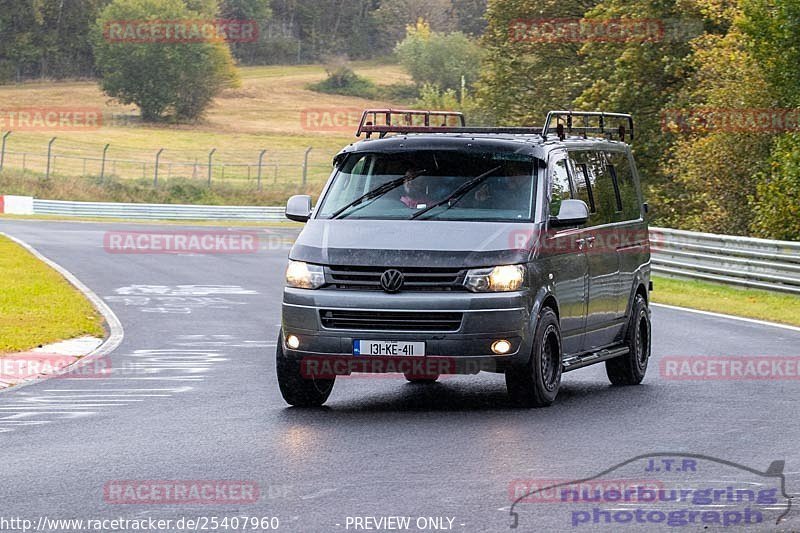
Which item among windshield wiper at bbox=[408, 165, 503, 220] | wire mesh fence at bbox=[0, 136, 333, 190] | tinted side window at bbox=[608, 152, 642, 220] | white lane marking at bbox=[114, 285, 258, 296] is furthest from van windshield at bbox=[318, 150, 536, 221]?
wire mesh fence at bbox=[0, 136, 333, 190]

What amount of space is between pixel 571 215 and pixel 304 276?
2.21m

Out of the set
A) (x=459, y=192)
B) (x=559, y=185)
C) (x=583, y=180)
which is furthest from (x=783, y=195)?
(x=459, y=192)

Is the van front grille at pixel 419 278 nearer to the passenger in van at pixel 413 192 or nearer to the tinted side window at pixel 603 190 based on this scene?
the passenger in van at pixel 413 192

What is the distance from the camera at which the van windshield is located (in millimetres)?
12148

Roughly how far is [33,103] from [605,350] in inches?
4263

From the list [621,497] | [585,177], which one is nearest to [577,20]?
[585,177]

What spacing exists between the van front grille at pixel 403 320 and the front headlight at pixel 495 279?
0.89ft

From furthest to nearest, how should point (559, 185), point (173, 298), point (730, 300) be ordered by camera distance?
point (730, 300) < point (173, 298) < point (559, 185)

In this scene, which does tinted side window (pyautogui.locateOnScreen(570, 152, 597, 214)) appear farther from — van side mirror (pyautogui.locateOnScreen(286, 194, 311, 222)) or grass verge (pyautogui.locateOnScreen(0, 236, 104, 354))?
A: grass verge (pyautogui.locateOnScreen(0, 236, 104, 354))

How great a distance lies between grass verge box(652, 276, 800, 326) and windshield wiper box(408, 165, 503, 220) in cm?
1056

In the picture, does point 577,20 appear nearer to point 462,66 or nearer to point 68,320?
point 68,320

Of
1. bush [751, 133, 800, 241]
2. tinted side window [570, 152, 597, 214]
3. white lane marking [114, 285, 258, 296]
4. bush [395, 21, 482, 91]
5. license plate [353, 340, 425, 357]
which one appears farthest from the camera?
bush [395, 21, 482, 91]

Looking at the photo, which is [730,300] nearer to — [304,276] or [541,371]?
[541,371]

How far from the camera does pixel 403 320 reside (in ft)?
37.4
